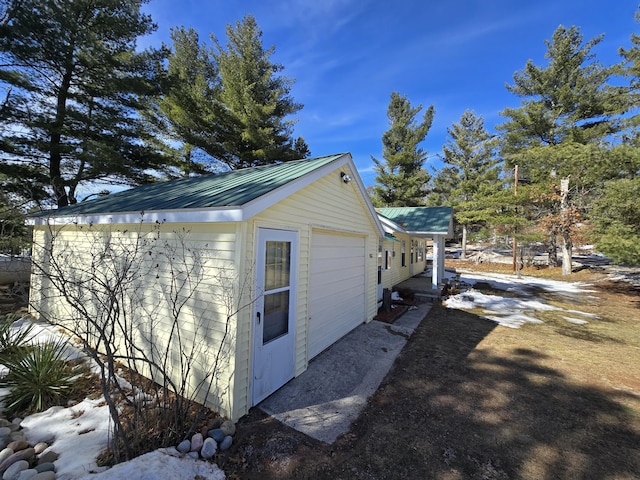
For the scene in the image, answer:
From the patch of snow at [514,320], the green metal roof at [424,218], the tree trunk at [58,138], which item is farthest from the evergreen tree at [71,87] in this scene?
the patch of snow at [514,320]

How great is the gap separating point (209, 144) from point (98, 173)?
5.08 m

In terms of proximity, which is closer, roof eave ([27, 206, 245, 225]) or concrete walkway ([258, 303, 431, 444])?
roof eave ([27, 206, 245, 225])

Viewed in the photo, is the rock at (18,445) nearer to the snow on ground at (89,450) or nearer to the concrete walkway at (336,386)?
the snow on ground at (89,450)

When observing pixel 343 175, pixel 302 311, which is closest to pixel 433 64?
pixel 343 175

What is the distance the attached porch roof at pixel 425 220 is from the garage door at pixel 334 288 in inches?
262

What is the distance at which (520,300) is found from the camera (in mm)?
10102

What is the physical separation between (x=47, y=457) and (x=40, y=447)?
26cm

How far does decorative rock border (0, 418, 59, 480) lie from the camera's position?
226 centimetres

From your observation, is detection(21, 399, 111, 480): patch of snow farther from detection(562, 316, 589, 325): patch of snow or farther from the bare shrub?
detection(562, 316, 589, 325): patch of snow

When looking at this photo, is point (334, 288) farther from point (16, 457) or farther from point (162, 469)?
point (16, 457)

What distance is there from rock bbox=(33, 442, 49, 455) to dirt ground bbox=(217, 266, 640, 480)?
180cm

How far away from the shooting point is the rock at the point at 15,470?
2277 mm

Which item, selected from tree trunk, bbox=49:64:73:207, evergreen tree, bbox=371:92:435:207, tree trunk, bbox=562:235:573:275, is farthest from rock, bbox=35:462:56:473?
evergreen tree, bbox=371:92:435:207

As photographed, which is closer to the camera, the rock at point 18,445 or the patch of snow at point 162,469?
the patch of snow at point 162,469
